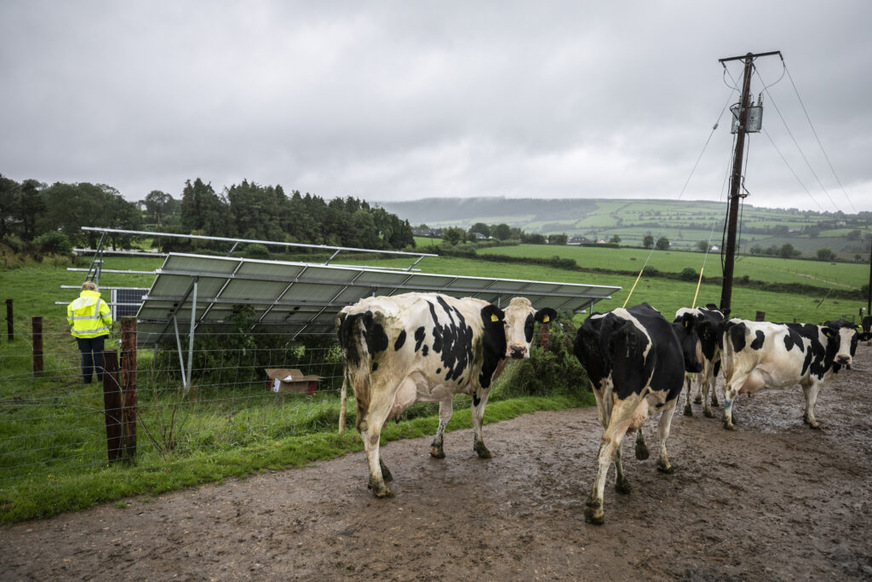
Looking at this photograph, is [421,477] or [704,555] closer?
[704,555]

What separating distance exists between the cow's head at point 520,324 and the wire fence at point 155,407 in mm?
3714

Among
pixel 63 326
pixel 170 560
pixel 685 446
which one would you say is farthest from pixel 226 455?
pixel 63 326

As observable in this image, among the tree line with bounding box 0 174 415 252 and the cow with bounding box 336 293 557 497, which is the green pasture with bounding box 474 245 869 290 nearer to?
the tree line with bounding box 0 174 415 252

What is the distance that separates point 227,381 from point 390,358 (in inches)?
315

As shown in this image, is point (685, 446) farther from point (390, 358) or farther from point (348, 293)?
point (348, 293)

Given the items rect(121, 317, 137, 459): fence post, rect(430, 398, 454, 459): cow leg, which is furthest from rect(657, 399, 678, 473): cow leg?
rect(121, 317, 137, 459): fence post

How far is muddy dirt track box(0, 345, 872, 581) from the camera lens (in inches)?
182

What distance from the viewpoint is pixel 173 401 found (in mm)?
10367

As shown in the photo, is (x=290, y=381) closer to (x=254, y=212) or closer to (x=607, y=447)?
(x=607, y=447)

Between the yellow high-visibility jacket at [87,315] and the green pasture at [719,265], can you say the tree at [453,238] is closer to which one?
the green pasture at [719,265]

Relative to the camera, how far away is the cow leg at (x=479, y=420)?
7.71 meters

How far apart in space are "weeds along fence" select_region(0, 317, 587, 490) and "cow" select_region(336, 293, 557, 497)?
8.54 feet

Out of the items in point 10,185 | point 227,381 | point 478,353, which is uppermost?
point 10,185

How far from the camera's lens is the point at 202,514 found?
5.52 meters
